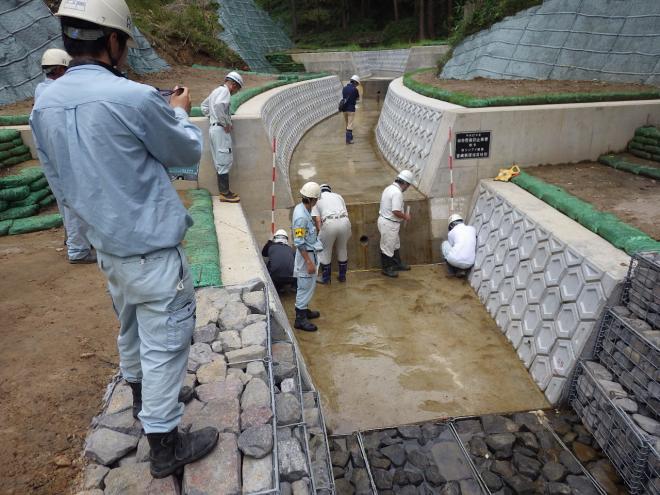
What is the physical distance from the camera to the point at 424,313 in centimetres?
634

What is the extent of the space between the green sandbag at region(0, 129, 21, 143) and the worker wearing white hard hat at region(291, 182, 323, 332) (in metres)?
4.32

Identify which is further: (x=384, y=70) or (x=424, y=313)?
(x=384, y=70)

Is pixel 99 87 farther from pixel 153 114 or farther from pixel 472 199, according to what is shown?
pixel 472 199

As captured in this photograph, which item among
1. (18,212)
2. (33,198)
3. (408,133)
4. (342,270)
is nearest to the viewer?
(18,212)

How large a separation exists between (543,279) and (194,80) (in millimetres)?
11324

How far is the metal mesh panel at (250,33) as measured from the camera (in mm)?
20156

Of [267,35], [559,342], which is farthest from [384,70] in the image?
[559,342]

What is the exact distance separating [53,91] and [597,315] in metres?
4.47

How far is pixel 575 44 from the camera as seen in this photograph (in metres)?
10.6

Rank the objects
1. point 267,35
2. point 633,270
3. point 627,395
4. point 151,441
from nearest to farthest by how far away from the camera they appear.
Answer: point 151,441
point 627,395
point 633,270
point 267,35

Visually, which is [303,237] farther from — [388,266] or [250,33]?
[250,33]

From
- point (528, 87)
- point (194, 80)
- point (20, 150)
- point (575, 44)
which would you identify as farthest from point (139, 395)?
point (194, 80)

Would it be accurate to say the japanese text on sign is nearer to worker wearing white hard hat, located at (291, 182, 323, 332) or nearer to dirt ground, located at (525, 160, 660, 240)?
dirt ground, located at (525, 160, 660, 240)

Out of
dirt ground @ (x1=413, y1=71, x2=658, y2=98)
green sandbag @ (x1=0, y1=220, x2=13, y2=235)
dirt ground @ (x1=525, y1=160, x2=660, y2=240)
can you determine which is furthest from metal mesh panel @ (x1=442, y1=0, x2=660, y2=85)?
green sandbag @ (x1=0, y1=220, x2=13, y2=235)
